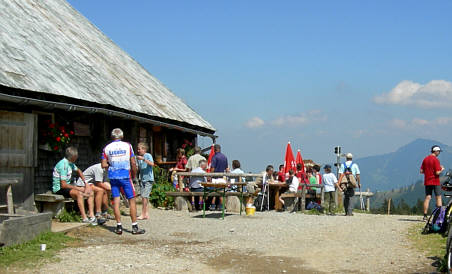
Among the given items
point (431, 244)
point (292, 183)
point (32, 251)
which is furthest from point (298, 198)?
point (32, 251)

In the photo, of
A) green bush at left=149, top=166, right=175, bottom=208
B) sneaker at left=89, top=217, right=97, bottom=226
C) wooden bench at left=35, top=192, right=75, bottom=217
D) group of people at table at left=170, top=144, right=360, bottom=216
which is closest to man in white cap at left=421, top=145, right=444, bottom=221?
group of people at table at left=170, top=144, right=360, bottom=216

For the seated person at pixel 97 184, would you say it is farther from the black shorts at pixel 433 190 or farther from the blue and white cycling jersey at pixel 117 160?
the black shorts at pixel 433 190

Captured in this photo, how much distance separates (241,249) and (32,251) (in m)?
3.17

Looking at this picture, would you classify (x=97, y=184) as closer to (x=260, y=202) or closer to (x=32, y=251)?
(x=32, y=251)

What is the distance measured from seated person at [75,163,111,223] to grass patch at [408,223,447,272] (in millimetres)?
6047

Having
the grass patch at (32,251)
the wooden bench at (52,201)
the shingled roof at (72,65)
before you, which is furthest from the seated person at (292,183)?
the grass patch at (32,251)

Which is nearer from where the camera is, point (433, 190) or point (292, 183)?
point (433, 190)

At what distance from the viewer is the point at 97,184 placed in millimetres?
12203

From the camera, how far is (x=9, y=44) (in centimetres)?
1231

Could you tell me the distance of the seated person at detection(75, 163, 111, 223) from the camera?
11922mm

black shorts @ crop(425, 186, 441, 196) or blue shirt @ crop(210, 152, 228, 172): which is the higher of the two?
blue shirt @ crop(210, 152, 228, 172)

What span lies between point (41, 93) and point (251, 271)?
19.9ft

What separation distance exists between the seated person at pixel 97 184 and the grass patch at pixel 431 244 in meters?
6.05

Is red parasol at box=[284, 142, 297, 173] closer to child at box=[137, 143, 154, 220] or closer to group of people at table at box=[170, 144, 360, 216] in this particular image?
group of people at table at box=[170, 144, 360, 216]
